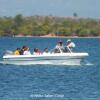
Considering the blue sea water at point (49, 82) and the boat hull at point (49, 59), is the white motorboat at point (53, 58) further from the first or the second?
the blue sea water at point (49, 82)

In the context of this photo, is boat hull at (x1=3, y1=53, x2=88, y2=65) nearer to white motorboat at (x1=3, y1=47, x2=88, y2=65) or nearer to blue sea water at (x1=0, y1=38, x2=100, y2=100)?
white motorboat at (x1=3, y1=47, x2=88, y2=65)

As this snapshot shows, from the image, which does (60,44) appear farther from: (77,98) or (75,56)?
(77,98)

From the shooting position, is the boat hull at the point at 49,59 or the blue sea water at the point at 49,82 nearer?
the blue sea water at the point at 49,82

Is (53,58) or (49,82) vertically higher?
(53,58)

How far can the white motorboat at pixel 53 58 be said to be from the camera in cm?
4806

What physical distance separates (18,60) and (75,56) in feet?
14.0

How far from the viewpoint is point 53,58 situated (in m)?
48.3

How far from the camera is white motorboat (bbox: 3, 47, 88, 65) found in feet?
158

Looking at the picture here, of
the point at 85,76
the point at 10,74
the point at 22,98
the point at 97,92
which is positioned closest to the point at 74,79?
the point at 85,76

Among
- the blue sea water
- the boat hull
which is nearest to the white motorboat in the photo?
the boat hull

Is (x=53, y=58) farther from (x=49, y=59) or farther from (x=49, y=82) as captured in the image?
(x=49, y=82)

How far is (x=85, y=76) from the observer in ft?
141

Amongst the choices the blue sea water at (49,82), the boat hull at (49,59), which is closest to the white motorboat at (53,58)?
the boat hull at (49,59)

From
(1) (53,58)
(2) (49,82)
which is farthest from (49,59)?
(2) (49,82)
